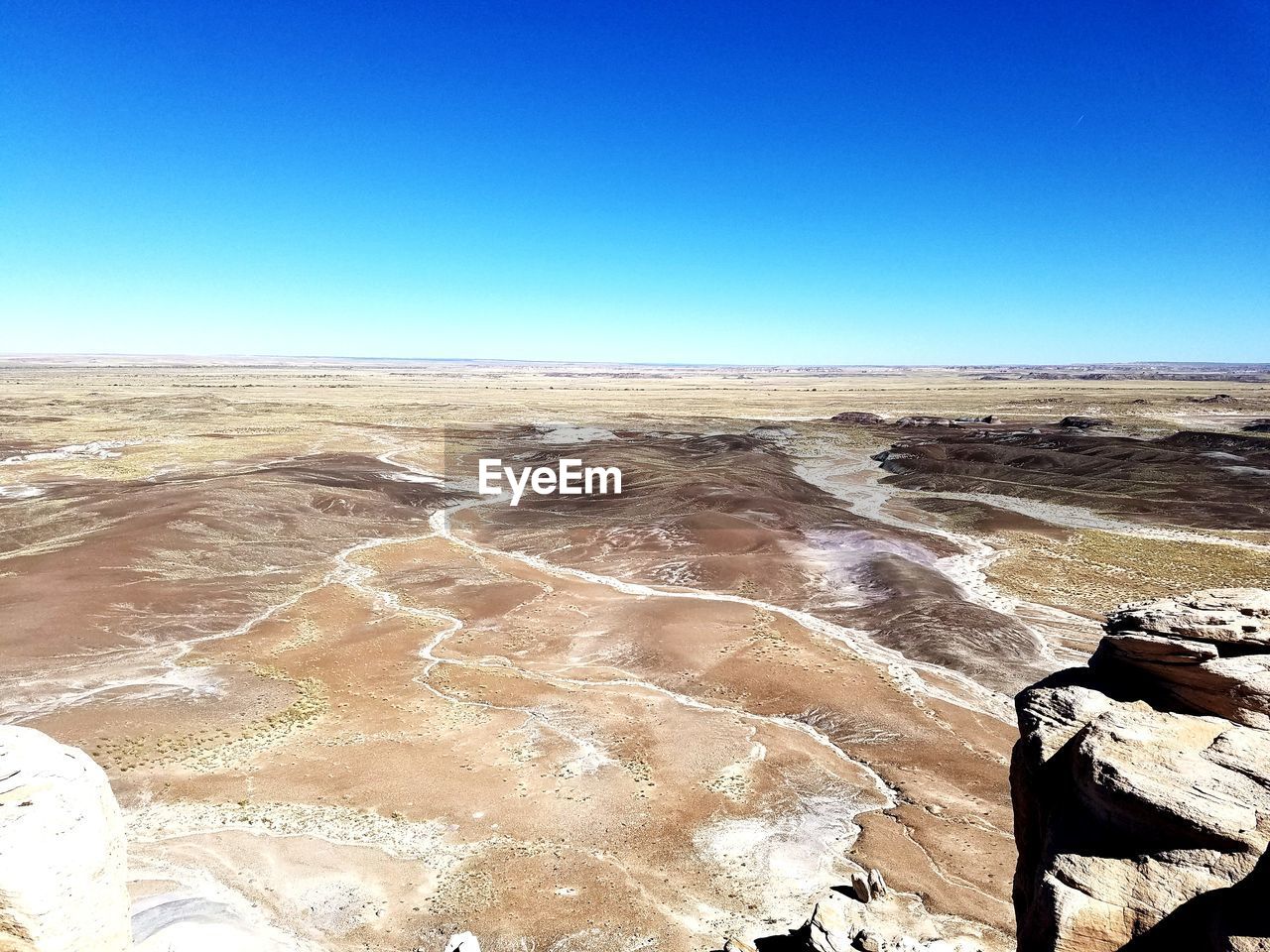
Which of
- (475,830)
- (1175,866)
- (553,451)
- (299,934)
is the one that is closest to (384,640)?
(475,830)

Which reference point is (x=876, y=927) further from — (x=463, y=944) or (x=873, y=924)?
(x=463, y=944)

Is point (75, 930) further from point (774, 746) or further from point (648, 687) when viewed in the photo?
point (648, 687)

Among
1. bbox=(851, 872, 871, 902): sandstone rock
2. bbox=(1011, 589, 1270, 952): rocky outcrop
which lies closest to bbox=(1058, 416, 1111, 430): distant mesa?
bbox=(1011, 589, 1270, 952): rocky outcrop

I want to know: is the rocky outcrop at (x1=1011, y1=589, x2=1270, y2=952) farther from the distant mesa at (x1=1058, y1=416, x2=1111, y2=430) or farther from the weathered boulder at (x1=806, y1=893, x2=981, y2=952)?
the distant mesa at (x1=1058, y1=416, x2=1111, y2=430)

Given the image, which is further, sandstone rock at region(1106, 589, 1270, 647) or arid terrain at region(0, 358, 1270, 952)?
arid terrain at region(0, 358, 1270, 952)

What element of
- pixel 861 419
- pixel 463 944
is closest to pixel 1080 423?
pixel 861 419

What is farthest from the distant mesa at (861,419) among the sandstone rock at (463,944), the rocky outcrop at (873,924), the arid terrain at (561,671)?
the sandstone rock at (463,944)
